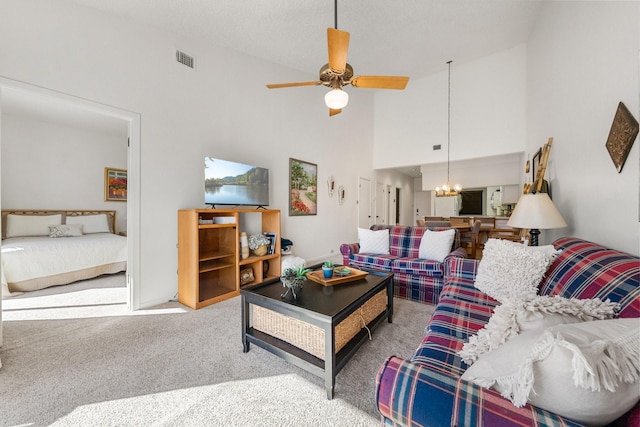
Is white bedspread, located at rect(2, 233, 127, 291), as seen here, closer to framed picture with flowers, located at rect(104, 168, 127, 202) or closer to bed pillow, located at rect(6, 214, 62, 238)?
bed pillow, located at rect(6, 214, 62, 238)

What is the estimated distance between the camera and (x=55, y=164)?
442cm

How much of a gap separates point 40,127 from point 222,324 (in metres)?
5.16

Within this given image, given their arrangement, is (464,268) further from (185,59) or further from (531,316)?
(185,59)

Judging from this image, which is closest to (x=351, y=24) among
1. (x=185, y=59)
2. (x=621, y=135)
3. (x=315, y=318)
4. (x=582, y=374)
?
(x=185, y=59)

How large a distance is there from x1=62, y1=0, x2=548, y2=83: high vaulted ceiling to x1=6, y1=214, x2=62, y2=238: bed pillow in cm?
361

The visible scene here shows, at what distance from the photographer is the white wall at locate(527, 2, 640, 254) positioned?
145 centimetres

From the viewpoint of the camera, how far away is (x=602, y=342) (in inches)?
22.7

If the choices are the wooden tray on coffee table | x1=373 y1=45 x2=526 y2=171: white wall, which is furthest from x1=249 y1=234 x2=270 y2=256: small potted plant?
x1=373 y1=45 x2=526 y2=171: white wall

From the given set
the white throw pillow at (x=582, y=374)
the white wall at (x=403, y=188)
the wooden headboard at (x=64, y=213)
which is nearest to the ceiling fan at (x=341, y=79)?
the white throw pillow at (x=582, y=374)

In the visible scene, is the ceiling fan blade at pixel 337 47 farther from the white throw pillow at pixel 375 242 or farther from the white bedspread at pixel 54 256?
the white bedspread at pixel 54 256

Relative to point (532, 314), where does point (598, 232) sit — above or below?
above

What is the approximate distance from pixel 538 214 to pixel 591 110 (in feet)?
2.83

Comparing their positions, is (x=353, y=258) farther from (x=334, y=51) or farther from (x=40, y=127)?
(x=40, y=127)

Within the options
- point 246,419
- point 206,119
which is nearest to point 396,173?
point 206,119
